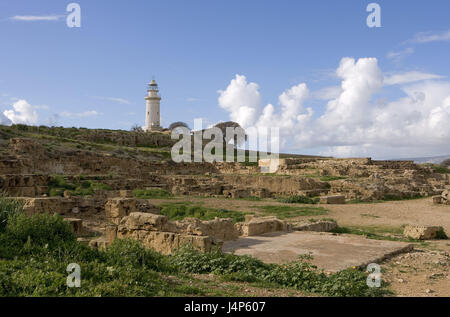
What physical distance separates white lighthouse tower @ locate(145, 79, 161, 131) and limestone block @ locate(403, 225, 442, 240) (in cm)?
6400

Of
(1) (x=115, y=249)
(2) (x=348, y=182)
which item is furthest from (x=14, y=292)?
(2) (x=348, y=182)

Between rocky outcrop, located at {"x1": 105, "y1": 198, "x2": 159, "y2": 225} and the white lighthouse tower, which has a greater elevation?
the white lighthouse tower

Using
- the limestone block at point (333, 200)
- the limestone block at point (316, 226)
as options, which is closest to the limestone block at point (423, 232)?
the limestone block at point (316, 226)

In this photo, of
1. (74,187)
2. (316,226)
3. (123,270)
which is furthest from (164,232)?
(74,187)

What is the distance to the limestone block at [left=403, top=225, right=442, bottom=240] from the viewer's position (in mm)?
11703

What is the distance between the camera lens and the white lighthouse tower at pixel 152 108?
2864 inches

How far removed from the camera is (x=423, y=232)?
11711 millimetres

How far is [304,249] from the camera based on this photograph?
870 cm

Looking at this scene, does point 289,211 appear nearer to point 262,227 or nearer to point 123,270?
point 262,227

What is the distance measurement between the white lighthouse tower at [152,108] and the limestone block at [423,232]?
64002mm

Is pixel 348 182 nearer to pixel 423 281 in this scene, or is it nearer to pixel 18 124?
pixel 423 281

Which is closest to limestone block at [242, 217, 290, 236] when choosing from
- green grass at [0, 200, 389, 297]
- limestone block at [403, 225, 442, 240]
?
green grass at [0, 200, 389, 297]

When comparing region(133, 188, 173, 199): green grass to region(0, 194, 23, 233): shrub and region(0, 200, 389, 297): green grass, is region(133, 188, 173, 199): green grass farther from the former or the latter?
region(0, 200, 389, 297): green grass
